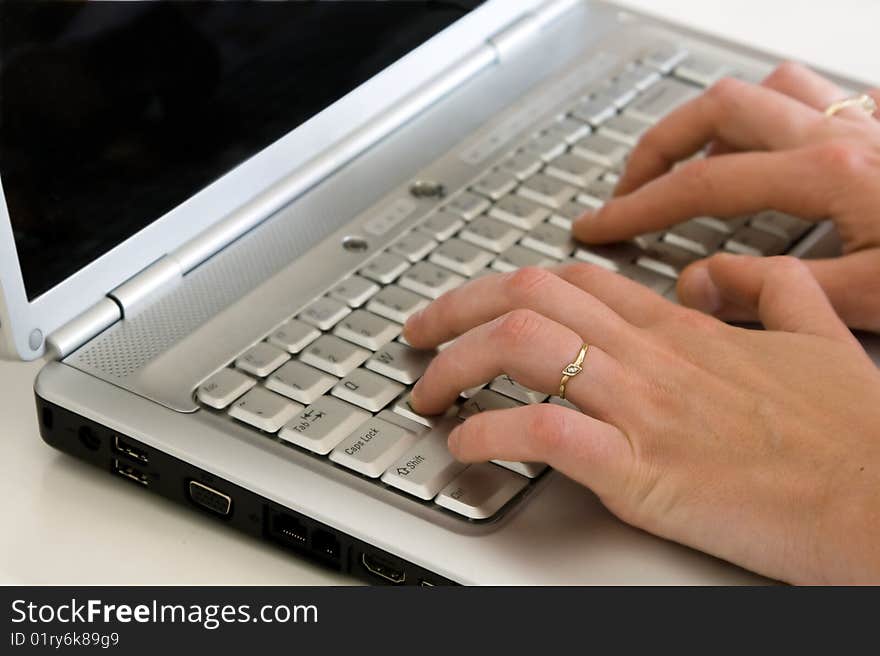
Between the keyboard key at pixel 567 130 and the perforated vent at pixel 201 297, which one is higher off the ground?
the keyboard key at pixel 567 130

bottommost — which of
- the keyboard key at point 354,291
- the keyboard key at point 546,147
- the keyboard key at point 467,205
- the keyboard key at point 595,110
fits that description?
the keyboard key at point 354,291

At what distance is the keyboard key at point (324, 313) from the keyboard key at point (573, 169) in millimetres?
218

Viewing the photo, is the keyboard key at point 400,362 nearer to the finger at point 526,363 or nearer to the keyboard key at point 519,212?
the finger at point 526,363

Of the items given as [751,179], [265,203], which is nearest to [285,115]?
[265,203]

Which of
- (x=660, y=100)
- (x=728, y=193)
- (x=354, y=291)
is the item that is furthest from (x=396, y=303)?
(x=660, y=100)

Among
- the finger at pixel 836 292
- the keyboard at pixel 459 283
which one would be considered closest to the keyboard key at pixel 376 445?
the keyboard at pixel 459 283

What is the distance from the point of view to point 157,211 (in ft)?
2.56

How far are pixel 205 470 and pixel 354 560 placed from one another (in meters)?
0.09

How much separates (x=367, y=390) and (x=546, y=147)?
0.30 meters

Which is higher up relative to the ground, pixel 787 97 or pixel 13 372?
pixel 787 97

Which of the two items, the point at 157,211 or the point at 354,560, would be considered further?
the point at 157,211

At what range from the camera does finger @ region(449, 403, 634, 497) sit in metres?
0.65

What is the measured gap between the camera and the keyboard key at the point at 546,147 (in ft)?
3.13
